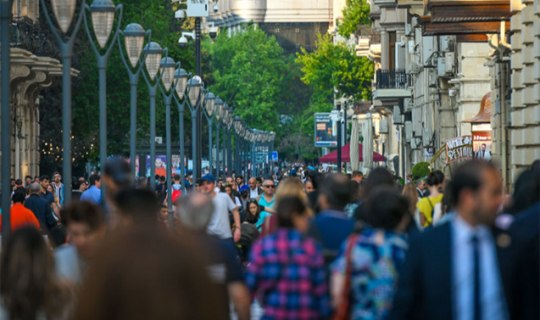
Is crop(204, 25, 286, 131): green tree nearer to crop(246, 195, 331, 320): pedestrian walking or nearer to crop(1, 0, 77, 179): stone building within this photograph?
crop(1, 0, 77, 179): stone building

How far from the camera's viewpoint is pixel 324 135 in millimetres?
77875

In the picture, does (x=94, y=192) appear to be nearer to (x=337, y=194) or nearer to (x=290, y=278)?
(x=337, y=194)

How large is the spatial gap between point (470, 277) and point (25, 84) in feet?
100

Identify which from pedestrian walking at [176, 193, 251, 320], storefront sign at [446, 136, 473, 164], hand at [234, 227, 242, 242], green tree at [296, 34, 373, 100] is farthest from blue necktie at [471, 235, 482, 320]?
green tree at [296, 34, 373, 100]

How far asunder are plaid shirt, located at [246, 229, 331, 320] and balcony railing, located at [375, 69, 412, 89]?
43.4 metres

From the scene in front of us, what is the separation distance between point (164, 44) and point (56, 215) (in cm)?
2902

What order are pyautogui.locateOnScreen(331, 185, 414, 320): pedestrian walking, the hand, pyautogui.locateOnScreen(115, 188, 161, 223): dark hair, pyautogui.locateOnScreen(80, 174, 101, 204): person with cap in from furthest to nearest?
1. pyautogui.locateOnScreen(80, 174, 101, 204): person with cap
2. the hand
3. pyautogui.locateOnScreen(331, 185, 414, 320): pedestrian walking
4. pyautogui.locateOnScreen(115, 188, 161, 223): dark hair

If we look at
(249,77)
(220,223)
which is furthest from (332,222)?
(249,77)

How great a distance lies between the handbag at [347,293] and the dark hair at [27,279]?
1851mm

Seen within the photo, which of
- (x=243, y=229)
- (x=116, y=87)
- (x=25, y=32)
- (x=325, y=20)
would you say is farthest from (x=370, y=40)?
(x=325, y=20)

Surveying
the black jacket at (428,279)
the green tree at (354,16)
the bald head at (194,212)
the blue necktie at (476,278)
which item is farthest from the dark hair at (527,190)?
the green tree at (354,16)

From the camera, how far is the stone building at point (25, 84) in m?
30.4

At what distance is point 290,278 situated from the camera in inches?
268

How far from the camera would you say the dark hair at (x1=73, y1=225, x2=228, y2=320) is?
459cm
